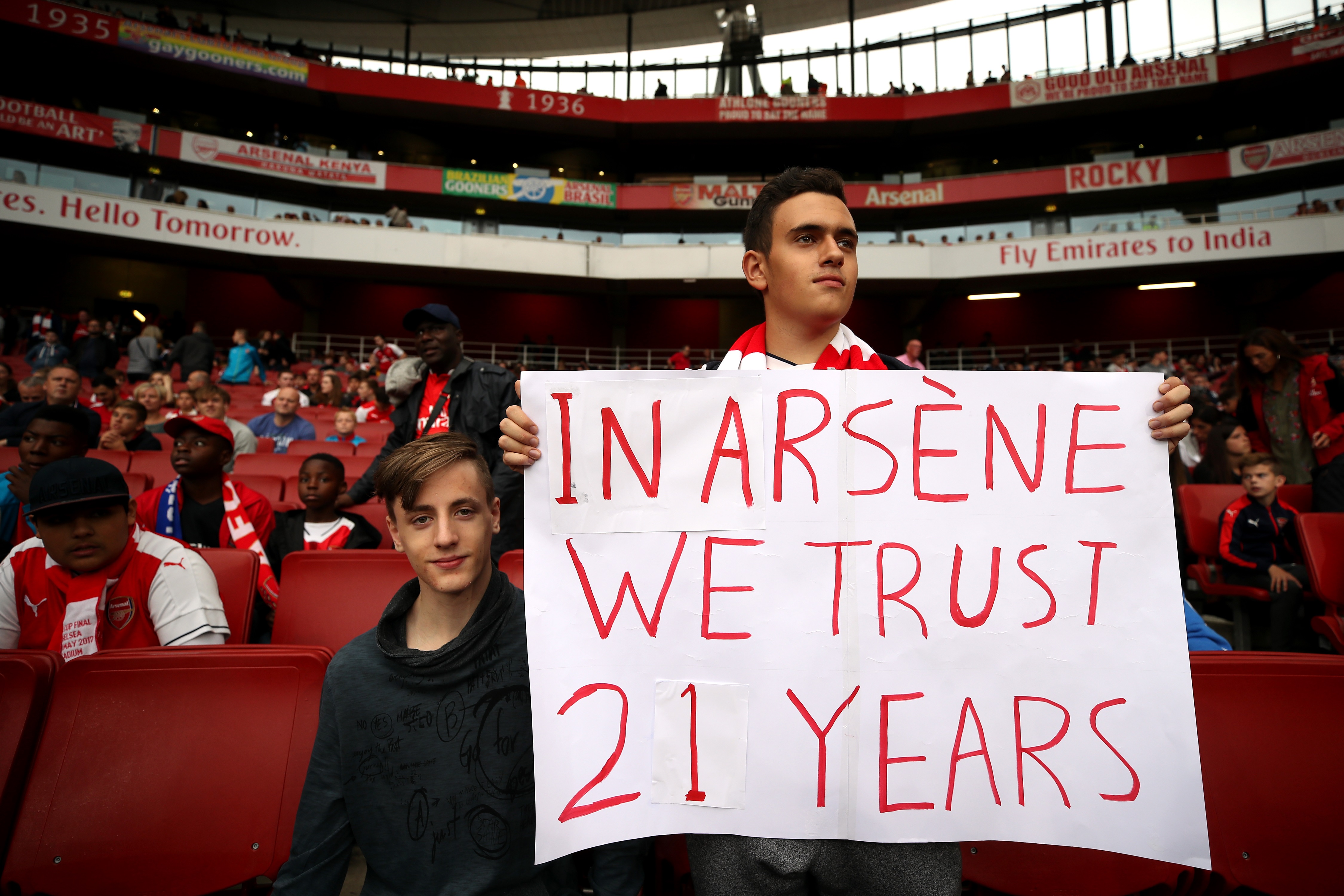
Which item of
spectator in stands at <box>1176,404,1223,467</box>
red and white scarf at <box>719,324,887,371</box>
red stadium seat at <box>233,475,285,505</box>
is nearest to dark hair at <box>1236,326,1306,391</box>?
spectator in stands at <box>1176,404,1223,467</box>

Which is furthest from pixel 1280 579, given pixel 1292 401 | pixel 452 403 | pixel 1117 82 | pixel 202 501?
pixel 1117 82

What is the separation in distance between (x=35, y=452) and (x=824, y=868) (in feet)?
11.7

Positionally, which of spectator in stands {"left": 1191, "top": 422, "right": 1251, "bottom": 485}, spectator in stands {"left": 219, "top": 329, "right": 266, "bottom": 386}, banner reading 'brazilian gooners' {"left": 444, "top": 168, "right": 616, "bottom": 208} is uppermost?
banner reading 'brazilian gooners' {"left": 444, "top": 168, "right": 616, "bottom": 208}

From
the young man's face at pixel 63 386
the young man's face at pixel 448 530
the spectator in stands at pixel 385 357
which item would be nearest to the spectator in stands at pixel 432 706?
the young man's face at pixel 448 530

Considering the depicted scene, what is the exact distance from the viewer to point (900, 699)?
1118mm

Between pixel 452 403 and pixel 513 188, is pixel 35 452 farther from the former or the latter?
pixel 513 188

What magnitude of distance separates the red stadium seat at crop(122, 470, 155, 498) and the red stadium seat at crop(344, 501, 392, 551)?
1.25m

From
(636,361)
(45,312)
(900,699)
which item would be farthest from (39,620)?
(636,361)

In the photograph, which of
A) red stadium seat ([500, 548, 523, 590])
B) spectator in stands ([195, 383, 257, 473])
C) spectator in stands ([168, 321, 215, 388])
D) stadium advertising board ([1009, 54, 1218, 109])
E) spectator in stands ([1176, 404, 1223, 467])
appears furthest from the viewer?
stadium advertising board ([1009, 54, 1218, 109])

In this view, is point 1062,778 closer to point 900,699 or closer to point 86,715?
point 900,699

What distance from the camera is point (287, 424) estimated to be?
5.72m

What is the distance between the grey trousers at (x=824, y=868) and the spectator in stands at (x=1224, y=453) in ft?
14.7

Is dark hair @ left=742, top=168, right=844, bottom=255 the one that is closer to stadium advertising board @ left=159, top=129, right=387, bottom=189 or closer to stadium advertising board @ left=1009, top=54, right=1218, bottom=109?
stadium advertising board @ left=159, top=129, right=387, bottom=189

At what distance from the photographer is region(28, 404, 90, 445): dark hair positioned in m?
2.94
